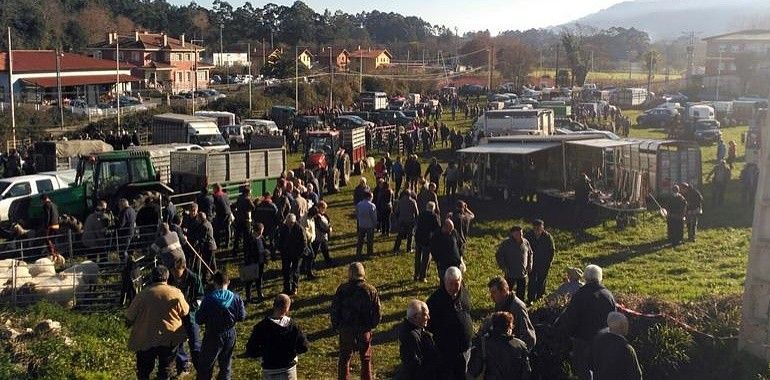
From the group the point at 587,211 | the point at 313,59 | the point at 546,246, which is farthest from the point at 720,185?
the point at 313,59

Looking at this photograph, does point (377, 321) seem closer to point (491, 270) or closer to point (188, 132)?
point (491, 270)

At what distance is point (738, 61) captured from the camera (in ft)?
230

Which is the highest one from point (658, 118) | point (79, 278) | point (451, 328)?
point (658, 118)

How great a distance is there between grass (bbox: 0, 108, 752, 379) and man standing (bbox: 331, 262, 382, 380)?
110 cm

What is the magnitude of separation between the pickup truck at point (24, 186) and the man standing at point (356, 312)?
39.8 feet

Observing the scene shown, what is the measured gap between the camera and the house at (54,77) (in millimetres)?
50531

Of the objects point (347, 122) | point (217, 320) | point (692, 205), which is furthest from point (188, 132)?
point (217, 320)

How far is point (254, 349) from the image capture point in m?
7.32

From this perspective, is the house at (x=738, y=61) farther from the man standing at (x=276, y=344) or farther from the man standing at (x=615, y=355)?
the man standing at (x=276, y=344)

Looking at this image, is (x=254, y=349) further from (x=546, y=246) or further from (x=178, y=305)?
(x=546, y=246)

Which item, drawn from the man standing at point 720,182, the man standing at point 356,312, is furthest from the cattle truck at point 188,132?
the man standing at point 356,312

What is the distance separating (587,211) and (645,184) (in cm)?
162

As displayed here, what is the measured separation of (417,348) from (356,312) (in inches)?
65.0

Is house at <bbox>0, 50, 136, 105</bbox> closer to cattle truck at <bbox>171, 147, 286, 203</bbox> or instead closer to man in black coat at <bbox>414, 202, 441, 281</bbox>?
cattle truck at <bbox>171, 147, 286, 203</bbox>
